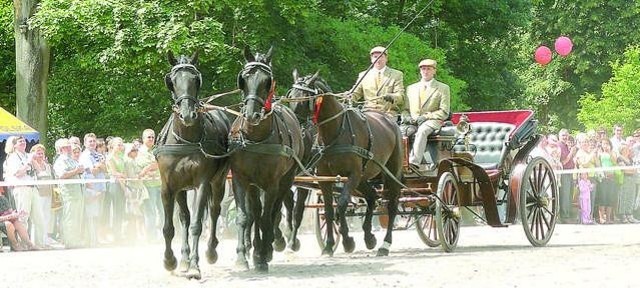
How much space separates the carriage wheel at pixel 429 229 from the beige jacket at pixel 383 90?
57.0 inches

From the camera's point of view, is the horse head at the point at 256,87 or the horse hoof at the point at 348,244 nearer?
the horse head at the point at 256,87

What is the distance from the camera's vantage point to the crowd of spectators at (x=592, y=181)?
22.5 m

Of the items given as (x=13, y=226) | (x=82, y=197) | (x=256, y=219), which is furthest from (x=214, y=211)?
(x=82, y=197)

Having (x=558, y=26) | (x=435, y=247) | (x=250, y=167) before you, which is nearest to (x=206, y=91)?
(x=435, y=247)

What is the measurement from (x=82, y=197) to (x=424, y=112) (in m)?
5.40

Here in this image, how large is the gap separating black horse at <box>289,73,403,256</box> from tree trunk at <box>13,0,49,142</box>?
45.8 ft

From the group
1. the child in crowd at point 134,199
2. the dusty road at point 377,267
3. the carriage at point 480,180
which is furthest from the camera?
the child in crowd at point 134,199

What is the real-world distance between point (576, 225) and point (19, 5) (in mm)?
13466

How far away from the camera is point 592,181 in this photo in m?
22.6

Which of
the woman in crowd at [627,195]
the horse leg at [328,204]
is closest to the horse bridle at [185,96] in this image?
the horse leg at [328,204]

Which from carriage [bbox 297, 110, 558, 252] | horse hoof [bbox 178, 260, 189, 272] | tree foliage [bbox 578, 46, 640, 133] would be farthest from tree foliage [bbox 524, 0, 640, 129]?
horse hoof [bbox 178, 260, 189, 272]

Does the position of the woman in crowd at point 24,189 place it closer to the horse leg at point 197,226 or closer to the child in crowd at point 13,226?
the child in crowd at point 13,226

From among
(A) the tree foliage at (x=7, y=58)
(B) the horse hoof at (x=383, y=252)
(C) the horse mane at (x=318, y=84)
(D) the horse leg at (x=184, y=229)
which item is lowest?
(B) the horse hoof at (x=383, y=252)

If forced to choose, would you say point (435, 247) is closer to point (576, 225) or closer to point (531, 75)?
point (576, 225)
